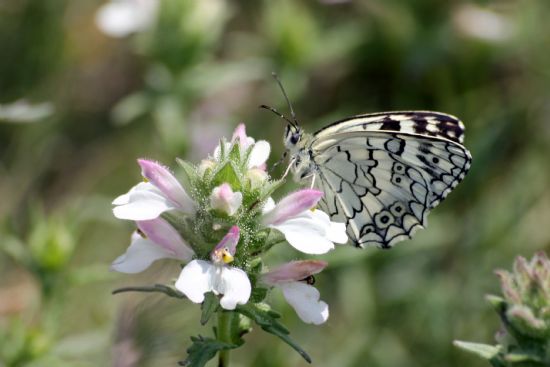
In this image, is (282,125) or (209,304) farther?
(282,125)

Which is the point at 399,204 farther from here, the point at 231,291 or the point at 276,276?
the point at 231,291

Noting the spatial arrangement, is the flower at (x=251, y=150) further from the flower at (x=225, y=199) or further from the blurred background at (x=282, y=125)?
the blurred background at (x=282, y=125)

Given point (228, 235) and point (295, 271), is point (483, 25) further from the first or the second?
point (228, 235)

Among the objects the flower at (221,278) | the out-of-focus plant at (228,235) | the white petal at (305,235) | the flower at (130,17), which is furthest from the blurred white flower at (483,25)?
the flower at (221,278)

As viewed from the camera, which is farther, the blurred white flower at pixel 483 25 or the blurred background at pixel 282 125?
the blurred white flower at pixel 483 25

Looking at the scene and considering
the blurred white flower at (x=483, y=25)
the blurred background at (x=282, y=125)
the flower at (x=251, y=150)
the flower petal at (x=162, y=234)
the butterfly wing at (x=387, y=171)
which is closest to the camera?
the flower petal at (x=162, y=234)

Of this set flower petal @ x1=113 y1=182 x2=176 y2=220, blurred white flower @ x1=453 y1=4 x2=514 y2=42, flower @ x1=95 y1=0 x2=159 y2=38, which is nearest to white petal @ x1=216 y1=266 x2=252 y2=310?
flower petal @ x1=113 y1=182 x2=176 y2=220

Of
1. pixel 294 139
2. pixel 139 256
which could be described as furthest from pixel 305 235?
pixel 294 139
